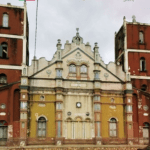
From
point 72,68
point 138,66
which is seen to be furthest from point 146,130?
point 72,68

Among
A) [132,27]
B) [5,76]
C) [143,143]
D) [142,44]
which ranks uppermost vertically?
[132,27]

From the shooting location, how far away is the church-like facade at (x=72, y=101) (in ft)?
93.2

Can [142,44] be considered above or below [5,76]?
above

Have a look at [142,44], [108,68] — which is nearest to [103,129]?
[108,68]

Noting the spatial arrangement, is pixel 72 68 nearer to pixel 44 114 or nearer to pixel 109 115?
pixel 44 114

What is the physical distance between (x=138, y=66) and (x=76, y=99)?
9.10 m

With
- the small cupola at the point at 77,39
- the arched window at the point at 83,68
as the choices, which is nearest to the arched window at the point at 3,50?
the small cupola at the point at 77,39

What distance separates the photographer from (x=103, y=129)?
2969cm

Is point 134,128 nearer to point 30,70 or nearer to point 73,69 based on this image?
point 73,69

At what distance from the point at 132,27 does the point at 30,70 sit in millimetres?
14105

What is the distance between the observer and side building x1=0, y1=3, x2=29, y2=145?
28031 millimetres

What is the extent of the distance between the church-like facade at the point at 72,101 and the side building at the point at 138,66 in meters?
0.11

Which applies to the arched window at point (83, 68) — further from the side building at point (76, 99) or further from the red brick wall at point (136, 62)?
the red brick wall at point (136, 62)

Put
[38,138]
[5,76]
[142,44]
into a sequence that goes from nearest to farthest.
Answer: [38,138]
[5,76]
[142,44]
